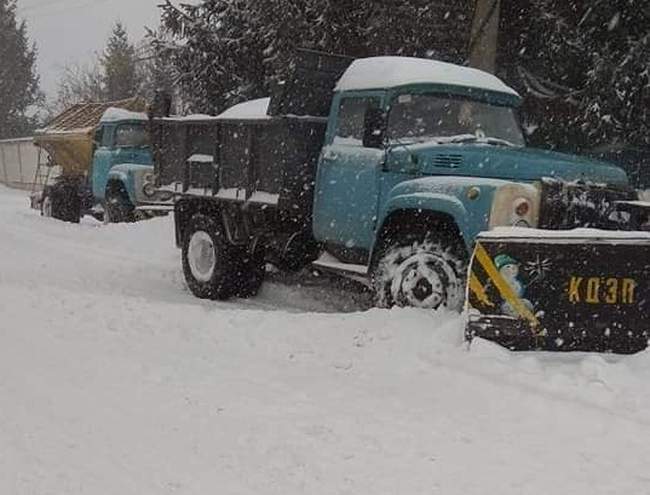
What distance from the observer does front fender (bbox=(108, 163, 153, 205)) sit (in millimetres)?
16188

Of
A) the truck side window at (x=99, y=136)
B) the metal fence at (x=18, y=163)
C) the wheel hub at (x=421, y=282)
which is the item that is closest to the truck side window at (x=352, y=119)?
the wheel hub at (x=421, y=282)

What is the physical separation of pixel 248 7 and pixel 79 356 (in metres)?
12.3

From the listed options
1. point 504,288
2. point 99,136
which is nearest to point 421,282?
point 504,288

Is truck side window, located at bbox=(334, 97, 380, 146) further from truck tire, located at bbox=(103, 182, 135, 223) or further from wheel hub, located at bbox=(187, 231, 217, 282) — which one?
truck tire, located at bbox=(103, 182, 135, 223)

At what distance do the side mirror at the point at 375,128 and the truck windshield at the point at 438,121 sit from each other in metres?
0.08

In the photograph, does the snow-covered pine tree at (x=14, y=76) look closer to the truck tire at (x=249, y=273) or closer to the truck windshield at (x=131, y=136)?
the truck windshield at (x=131, y=136)

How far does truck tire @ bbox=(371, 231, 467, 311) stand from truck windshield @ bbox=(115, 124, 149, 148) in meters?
11.6

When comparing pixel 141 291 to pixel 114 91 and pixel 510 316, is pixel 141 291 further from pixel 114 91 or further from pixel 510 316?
pixel 114 91

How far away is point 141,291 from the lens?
367 inches

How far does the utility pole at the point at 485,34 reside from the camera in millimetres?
12961

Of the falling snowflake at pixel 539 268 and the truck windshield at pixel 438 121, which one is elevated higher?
the truck windshield at pixel 438 121

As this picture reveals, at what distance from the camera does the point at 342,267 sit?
7836 millimetres

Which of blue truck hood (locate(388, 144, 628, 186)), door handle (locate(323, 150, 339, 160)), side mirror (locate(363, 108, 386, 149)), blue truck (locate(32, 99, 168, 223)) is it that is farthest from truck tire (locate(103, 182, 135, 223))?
blue truck hood (locate(388, 144, 628, 186))

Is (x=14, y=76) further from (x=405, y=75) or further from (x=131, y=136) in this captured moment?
(x=405, y=75)
